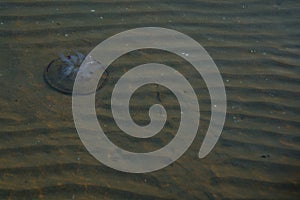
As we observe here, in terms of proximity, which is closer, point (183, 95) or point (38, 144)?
point (38, 144)

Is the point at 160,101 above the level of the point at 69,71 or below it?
below

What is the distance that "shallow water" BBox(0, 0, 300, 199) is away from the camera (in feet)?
10.2

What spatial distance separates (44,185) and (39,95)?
898mm

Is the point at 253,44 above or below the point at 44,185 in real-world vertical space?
above

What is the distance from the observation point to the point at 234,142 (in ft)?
11.3

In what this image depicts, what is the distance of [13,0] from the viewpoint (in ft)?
14.9

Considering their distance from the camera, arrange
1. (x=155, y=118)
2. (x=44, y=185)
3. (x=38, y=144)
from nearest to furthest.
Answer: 1. (x=44, y=185)
2. (x=38, y=144)
3. (x=155, y=118)

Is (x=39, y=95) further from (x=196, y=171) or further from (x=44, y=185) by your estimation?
(x=196, y=171)

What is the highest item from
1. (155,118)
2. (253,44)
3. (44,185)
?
(253,44)

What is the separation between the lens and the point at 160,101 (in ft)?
12.2

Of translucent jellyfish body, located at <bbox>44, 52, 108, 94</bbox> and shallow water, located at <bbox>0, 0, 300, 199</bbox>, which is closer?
shallow water, located at <bbox>0, 0, 300, 199</bbox>

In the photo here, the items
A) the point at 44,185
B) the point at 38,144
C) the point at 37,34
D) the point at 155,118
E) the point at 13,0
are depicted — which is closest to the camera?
the point at 44,185

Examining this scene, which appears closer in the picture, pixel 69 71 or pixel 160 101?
pixel 160 101

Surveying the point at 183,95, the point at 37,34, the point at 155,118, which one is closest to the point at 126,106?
the point at 155,118
